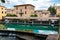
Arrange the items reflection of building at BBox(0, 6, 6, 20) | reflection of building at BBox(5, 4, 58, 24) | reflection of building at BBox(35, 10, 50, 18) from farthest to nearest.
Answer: reflection of building at BBox(0, 6, 6, 20), reflection of building at BBox(5, 4, 58, 24), reflection of building at BBox(35, 10, 50, 18)

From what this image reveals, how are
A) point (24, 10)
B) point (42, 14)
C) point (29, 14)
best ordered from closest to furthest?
point (29, 14)
point (42, 14)
point (24, 10)

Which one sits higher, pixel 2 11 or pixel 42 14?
pixel 2 11

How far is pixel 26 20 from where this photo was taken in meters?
10.3

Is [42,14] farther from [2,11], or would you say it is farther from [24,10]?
[2,11]

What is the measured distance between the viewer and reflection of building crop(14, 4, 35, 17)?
1036 cm

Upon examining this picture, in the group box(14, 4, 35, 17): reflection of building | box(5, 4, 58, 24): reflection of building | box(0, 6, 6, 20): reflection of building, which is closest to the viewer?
box(5, 4, 58, 24): reflection of building

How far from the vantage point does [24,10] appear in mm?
10703

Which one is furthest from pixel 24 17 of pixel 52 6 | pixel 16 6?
pixel 52 6

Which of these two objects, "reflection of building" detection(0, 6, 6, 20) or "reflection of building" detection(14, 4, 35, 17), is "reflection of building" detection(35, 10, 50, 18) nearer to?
"reflection of building" detection(14, 4, 35, 17)

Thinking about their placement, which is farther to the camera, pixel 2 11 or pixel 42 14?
pixel 2 11

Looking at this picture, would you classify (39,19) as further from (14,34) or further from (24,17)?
(14,34)

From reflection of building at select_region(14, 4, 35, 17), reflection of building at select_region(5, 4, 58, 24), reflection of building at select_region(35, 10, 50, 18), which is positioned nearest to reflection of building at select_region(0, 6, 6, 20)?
reflection of building at select_region(5, 4, 58, 24)

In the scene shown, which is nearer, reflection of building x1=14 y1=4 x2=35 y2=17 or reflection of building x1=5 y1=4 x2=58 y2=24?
reflection of building x1=5 y1=4 x2=58 y2=24

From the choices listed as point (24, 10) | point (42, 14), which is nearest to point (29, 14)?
point (24, 10)
